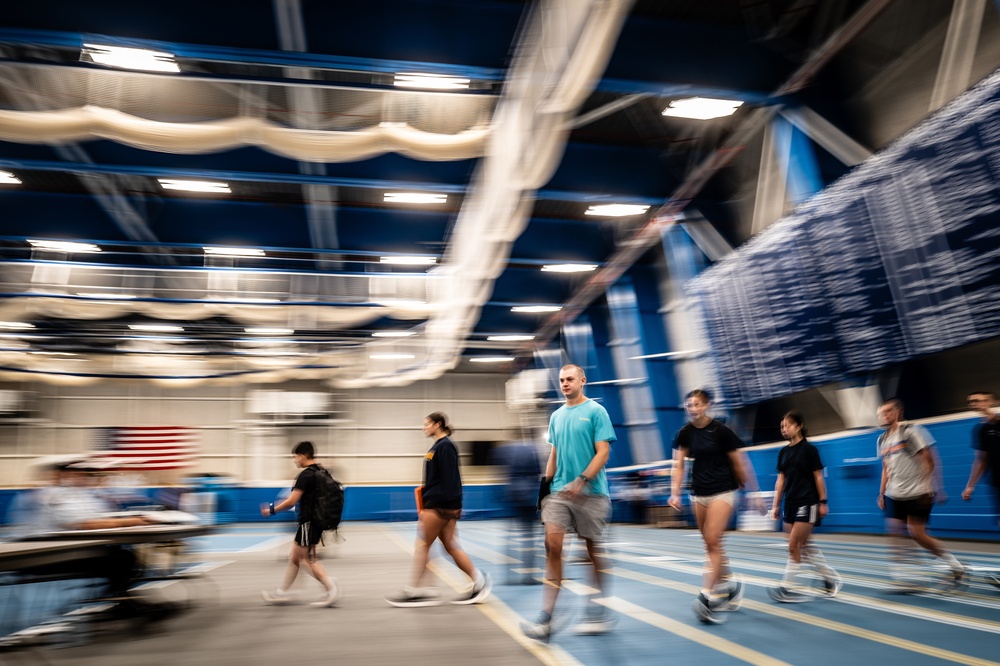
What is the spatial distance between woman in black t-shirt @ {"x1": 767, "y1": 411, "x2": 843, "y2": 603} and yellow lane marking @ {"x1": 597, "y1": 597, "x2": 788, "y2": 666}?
1.14 meters

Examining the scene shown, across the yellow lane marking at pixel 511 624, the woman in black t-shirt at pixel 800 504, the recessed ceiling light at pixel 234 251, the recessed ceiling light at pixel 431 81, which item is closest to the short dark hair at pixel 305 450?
the yellow lane marking at pixel 511 624

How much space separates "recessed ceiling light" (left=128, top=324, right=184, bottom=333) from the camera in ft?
68.9

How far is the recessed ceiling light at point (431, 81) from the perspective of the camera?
10953 millimetres

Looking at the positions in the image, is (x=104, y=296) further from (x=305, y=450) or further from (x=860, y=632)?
(x=860, y=632)

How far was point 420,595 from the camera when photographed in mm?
6211

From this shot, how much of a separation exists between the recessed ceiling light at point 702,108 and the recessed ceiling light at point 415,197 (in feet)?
17.4

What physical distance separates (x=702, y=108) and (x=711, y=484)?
30.5 feet

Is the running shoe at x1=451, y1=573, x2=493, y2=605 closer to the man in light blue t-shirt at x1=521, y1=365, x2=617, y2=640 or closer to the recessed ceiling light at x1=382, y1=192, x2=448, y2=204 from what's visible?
the man in light blue t-shirt at x1=521, y1=365, x2=617, y2=640

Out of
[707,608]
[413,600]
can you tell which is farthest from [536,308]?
[707,608]

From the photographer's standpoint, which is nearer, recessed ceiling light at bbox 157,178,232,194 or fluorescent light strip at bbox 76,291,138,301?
recessed ceiling light at bbox 157,178,232,194

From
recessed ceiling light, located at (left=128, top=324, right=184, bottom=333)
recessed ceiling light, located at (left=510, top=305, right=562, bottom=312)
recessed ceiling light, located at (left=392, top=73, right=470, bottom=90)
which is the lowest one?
recessed ceiling light, located at (left=128, top=324, right=184, bottom=333)

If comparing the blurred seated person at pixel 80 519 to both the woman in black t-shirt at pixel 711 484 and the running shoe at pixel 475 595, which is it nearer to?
the running shoe at pixel 475 595

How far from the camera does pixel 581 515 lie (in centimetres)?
452

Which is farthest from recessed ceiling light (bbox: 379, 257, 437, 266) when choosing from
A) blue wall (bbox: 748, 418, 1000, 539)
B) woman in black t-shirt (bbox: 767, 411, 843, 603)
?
woman in black t-shirt (bbox: 767, 411, 843, 603)
